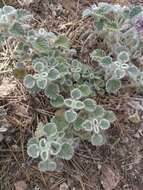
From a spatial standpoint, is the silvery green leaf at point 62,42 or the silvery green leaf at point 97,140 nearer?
the silvery green leaf at point 97,140

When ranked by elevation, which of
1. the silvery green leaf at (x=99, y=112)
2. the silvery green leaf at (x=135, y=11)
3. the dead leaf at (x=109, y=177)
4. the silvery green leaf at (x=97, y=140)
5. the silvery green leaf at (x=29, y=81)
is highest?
the silvery green leaf at (x=135, y=11)

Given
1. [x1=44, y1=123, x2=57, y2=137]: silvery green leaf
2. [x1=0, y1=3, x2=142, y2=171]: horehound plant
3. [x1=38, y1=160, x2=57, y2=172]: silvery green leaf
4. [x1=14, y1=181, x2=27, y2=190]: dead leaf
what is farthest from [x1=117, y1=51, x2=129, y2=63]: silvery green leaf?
[x1=14, y1=181, x2=27, y2=190]: dead leaf

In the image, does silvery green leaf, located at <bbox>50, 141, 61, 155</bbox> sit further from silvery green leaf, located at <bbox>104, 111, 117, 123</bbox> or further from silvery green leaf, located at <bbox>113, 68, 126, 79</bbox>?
silvery green leaf, located at <bbox>113, 68, 126, 79</bbox>

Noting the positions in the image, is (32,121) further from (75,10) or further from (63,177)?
(75,10)

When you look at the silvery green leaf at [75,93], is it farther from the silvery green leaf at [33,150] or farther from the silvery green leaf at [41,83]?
the silvery green leaf at [33,150]

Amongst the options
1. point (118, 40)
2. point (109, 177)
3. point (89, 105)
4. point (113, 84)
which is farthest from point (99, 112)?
point (118, 40)

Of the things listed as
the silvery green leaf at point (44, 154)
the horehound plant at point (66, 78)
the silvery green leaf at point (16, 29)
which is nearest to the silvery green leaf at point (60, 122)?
the horehound plant at point (66, 78)
